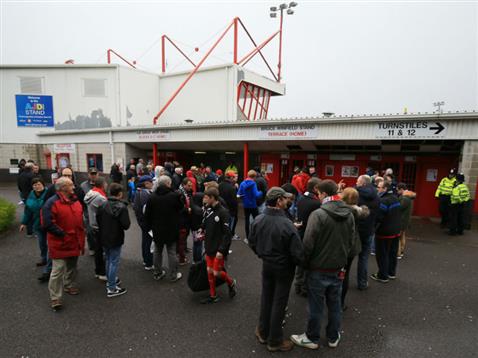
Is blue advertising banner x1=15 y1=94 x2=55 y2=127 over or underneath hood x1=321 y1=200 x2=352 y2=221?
over

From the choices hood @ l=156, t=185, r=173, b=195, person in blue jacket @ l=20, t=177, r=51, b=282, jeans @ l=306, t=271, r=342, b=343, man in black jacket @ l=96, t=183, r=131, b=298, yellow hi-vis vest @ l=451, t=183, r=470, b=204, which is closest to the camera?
jeans @ l=306, t=271, r=342, b=343

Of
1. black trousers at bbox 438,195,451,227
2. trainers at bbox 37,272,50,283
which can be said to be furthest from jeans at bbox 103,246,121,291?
black trousers at bbox 438,195,451,227

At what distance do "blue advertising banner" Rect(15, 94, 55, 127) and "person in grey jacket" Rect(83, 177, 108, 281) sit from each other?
1841 centimetres

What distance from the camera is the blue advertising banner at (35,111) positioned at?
18578 millimetres

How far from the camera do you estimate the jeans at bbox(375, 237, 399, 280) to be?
4512 millimetres

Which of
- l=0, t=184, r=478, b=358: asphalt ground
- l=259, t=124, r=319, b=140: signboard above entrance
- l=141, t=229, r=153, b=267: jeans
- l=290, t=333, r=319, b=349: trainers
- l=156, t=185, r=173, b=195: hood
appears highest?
l=259, t=124, r=319, b=140: signboard above entrance

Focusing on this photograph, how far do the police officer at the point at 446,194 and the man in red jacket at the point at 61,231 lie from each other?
9.31 m

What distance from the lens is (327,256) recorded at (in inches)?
113

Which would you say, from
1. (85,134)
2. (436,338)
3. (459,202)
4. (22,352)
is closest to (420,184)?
(459,202)

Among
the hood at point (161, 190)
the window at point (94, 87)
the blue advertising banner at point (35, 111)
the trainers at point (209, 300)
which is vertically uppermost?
the window at point (94, 87)

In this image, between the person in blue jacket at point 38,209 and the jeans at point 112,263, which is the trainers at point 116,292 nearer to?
the jeans at point 112,263

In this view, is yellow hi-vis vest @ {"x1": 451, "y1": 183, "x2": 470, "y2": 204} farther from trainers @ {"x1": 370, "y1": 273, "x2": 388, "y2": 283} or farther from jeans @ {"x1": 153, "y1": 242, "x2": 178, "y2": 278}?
jeans @ {"x1": 153, "y1": 242, "x2": 178, "y2": 278}

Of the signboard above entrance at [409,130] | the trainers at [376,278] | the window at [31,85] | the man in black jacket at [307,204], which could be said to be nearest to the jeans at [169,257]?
the man in black jacket at [307,204]

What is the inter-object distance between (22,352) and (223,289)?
2.66 metres
